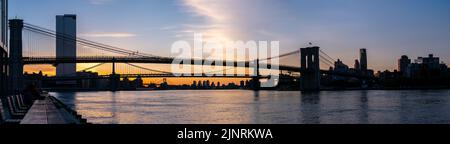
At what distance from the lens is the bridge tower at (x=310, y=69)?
230ft

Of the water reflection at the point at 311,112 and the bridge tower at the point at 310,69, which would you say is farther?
the bridge tower at the point at 310,69

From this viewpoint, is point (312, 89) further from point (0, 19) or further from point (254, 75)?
point (0, 19)

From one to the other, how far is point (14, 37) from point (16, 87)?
4015 mm

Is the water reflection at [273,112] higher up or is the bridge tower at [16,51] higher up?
the bridge tower at [16,51]

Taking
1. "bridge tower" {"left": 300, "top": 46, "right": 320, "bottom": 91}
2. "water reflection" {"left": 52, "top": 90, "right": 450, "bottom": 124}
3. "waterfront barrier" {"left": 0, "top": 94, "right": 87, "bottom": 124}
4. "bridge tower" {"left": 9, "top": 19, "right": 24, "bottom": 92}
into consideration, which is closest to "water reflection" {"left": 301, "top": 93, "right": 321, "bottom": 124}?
"water reflection" {"left": 52, "top": 90, "right": 450, "bottom": 124}

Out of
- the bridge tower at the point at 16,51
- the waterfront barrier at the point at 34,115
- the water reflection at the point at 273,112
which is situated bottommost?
the water reflection at the point at 273,112

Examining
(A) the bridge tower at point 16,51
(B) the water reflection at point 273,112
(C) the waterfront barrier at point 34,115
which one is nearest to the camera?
(C) the waterfront barrier at point 34,115

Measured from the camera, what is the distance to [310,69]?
230 feet

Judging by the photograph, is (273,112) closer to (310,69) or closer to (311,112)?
(311,112)

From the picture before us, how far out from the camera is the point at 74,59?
52.3 m

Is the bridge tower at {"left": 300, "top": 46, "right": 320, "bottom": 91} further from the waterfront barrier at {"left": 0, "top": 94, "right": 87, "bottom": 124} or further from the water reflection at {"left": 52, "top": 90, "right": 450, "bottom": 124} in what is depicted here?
the waterfront barrier at {"left": 0, "top": 94, "right": 87, "bottom": 124}

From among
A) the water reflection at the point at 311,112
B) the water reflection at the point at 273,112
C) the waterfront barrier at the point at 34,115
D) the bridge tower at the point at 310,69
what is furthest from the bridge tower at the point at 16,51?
the bridge tower at the point at 310,69

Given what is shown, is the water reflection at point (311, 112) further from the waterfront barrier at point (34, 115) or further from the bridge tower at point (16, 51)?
the bridge tower at point (16, 51)
